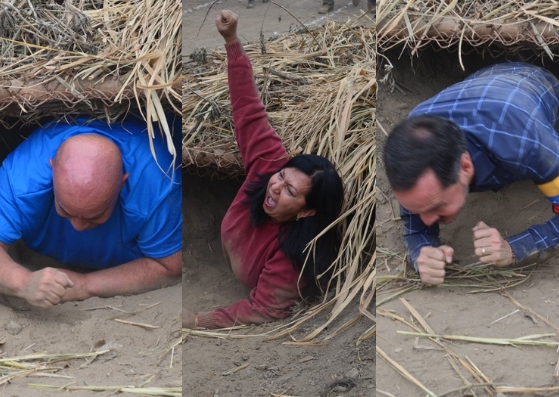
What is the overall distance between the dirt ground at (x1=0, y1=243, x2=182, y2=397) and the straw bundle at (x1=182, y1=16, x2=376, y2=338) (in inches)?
19.9

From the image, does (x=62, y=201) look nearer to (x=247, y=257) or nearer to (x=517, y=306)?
(x=247, y=257)

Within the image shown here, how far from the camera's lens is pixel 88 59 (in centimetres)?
265

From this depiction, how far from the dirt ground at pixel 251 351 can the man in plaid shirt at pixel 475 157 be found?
40cm

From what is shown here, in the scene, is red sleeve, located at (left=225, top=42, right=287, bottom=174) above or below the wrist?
below

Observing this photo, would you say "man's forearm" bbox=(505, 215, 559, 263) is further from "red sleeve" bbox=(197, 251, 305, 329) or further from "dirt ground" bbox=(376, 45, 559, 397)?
"red sleeve" bbox=(197, 251, 305, 329)

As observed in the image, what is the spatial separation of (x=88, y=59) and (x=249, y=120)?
2.34ft

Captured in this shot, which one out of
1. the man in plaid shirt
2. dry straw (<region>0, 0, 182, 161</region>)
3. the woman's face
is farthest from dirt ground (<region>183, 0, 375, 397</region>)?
the man in plaid shirt

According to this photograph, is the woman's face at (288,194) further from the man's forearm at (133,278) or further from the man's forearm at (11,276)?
the man's forearm at (11,276)

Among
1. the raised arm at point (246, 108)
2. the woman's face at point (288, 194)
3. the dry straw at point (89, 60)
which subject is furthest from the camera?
the dry straw at point (89, 60)

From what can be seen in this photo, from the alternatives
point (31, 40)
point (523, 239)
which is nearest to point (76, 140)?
point (31, 40)

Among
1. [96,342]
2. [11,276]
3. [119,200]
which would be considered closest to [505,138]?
[119,200]

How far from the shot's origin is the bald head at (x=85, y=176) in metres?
2.51

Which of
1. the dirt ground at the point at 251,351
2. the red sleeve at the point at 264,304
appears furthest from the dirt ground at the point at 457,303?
the red sleeve at the point at 264,304

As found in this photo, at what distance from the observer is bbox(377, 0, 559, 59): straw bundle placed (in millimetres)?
2879
